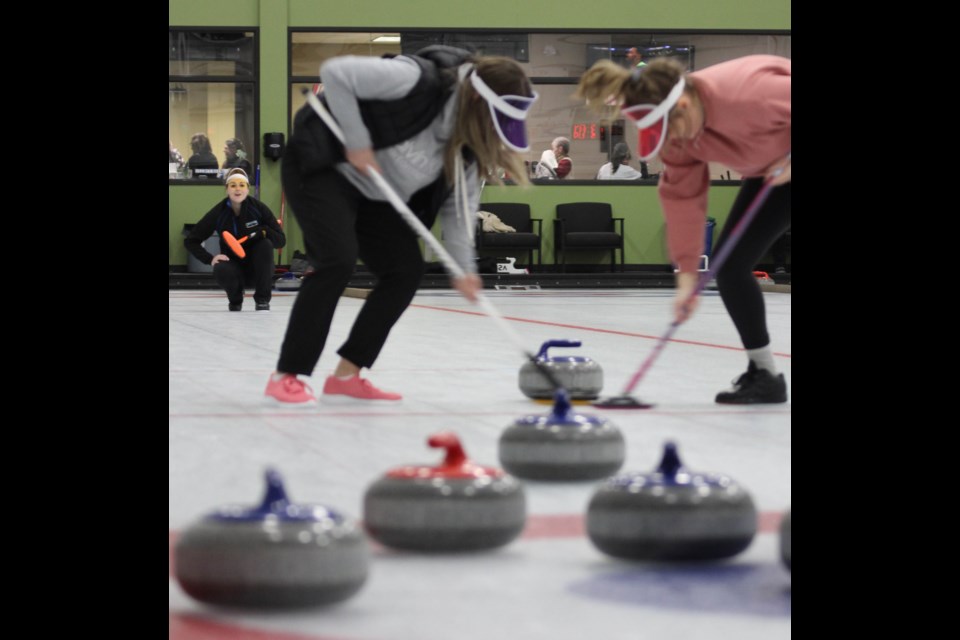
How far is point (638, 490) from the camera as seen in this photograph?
1770 mm

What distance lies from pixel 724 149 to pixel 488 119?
0.60 meters

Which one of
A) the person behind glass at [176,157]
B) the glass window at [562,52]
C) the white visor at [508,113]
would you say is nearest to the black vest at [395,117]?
the white visor at [508,113]

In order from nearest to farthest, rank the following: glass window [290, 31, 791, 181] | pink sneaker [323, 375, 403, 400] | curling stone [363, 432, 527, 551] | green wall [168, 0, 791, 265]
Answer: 1. curling stone [363, 432, 527, 551]
2. pink sneaker [323, 375, 403, 400]
3. green wall [168, 0, 791, 265]
4. glass window [290, 31, 791, 181]

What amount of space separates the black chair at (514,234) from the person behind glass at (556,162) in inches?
27.6

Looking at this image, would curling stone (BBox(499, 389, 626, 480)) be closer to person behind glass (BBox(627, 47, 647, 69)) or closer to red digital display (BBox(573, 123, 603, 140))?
person behind glass (BBox(627, 47, 647, 69))

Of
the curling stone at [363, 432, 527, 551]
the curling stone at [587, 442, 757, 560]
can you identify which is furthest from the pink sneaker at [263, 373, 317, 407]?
the curling stone at [587, 442, 757, 560]

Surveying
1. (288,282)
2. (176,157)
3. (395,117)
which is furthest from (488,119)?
(176,157)

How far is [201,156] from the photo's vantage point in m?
14.7

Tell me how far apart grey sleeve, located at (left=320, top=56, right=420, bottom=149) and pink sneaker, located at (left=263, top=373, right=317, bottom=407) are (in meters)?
0.65

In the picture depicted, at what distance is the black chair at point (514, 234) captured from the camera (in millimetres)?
13875

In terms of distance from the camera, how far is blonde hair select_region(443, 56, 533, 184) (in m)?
3.32

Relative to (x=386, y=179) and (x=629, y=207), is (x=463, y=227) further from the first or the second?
(x=629, y=207)
